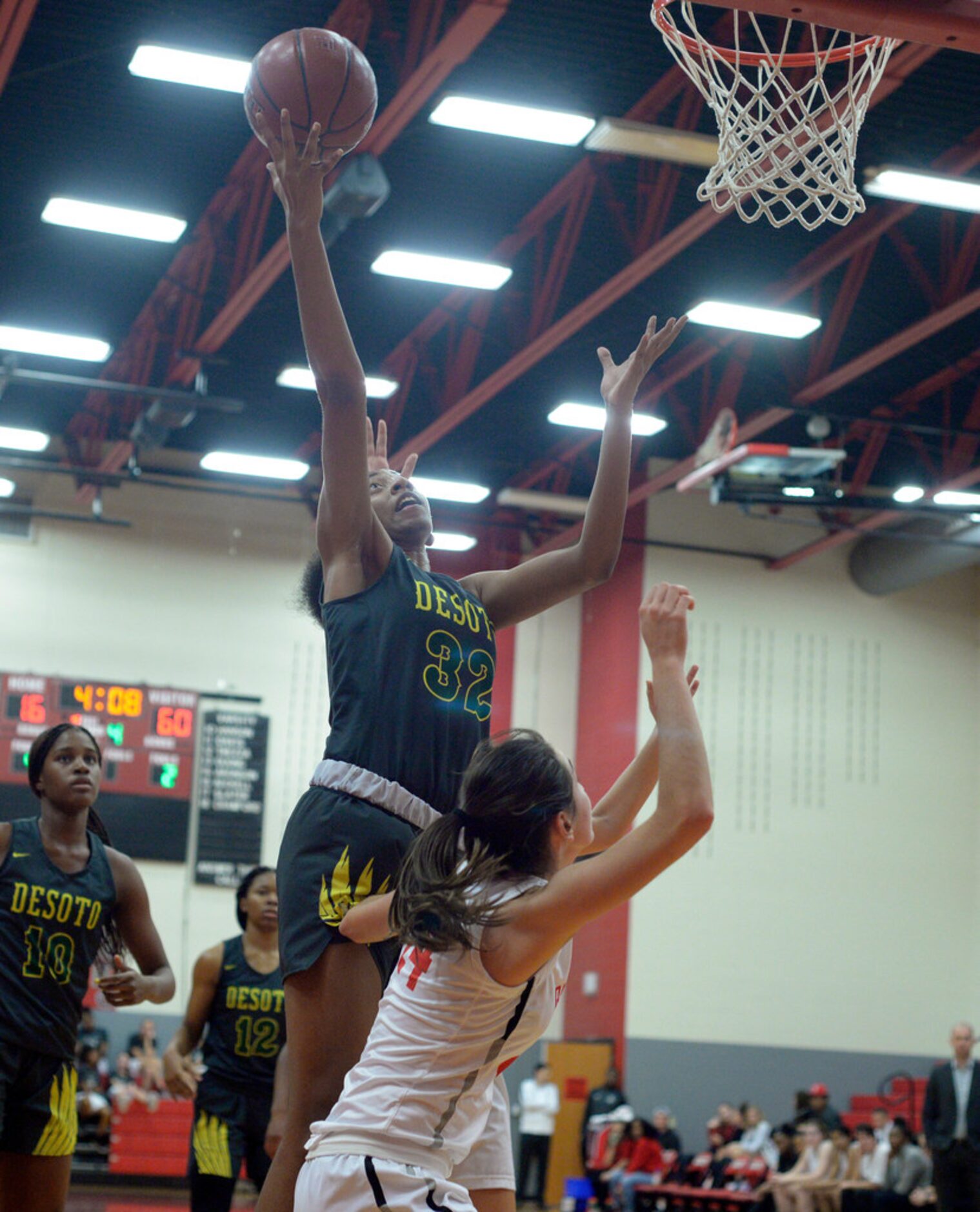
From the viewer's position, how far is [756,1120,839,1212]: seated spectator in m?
14.4

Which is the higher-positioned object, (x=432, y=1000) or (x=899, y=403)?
(x=899, y=403)

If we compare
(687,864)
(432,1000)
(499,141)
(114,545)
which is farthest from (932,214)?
(432,1000)

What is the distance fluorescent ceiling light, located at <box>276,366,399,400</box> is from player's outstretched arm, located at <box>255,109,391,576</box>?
39.7 ft

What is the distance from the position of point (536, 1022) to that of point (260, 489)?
16.3 metres

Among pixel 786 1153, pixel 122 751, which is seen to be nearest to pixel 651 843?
pixel 786 1153

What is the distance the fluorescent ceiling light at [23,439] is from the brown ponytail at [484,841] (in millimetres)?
14917

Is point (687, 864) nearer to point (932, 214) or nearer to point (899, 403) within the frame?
point (899, 403)

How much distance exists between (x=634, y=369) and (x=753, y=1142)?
1415 centimetres

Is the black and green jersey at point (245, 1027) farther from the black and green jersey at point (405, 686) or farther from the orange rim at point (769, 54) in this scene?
the orange rim at point (769, 54)

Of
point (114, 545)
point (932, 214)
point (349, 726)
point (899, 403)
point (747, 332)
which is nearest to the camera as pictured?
point (349, 726)

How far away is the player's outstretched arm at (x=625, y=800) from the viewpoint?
3.25 metres

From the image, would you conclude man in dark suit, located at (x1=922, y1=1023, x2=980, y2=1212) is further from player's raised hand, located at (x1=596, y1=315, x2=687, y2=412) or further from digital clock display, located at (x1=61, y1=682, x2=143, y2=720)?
player's raised hand, located at (x1=596, y1=315, x2=687, y2=412)

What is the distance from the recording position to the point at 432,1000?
273 centimetres

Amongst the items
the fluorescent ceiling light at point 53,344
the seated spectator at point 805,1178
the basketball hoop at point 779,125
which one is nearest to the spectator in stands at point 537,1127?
the seated spectator at point 805,1178
